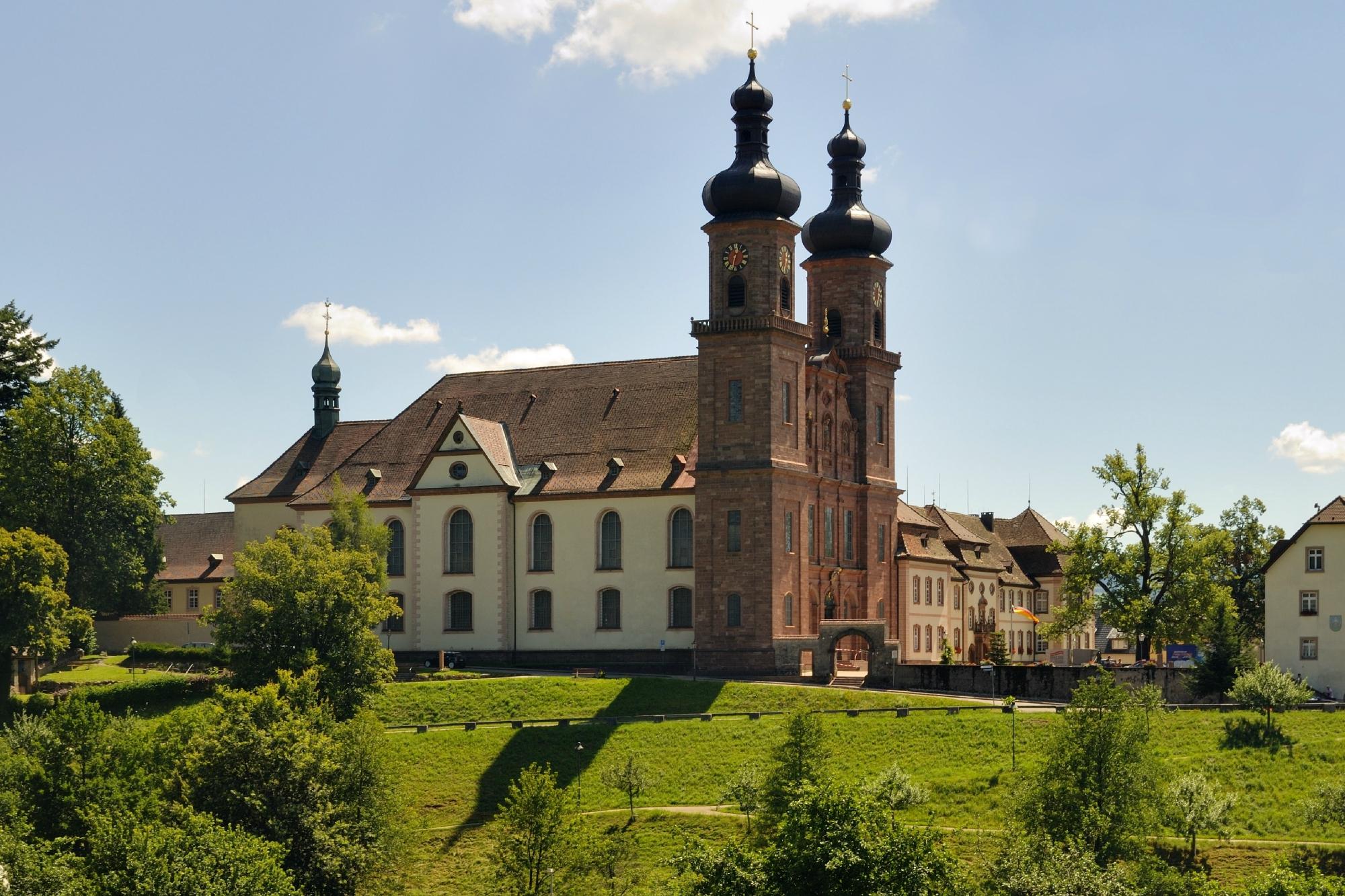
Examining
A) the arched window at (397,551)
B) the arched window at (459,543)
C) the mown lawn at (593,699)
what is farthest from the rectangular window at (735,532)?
the arched window at (397,551)

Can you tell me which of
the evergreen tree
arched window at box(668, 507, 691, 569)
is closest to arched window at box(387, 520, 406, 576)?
arched window at box(668, 507, 691, 569)

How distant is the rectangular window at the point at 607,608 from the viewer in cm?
8312

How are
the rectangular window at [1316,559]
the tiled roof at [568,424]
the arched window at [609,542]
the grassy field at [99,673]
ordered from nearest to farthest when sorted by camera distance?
the rectangular window at [1316,559] < the grassy field at [99,673] < the arched window at [609,542] < the tiled roof at [568,424]

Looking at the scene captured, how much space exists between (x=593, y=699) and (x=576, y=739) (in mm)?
5984

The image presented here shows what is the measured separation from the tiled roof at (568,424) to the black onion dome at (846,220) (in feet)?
27.3

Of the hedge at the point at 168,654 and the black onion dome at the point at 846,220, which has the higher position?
the black onion dome at the point at 846,220

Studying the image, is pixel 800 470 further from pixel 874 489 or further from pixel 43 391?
pixel 43 391

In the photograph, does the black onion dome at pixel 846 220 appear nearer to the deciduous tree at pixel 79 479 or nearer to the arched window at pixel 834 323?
the arched window at pixel 834 323

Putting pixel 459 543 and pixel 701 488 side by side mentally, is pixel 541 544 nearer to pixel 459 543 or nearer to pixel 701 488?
pixel 459 543

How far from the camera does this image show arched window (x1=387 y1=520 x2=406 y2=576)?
88.1 m

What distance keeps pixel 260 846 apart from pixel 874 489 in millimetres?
43761

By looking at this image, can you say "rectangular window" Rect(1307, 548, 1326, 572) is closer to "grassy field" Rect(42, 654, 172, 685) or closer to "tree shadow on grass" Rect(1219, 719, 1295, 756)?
"tree shadow on grass" Rect(1219, 719, 1295, 756)

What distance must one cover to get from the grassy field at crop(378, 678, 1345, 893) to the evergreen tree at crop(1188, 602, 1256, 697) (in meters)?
3.42

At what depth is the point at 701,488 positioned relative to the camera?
257 feet
